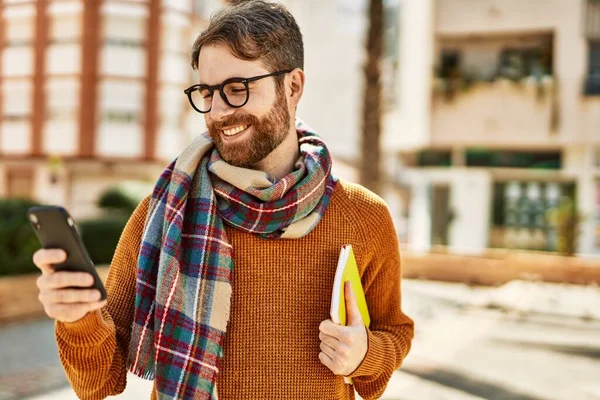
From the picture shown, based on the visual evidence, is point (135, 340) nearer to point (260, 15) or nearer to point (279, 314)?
point (279, 314)

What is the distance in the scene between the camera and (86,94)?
31.6 m

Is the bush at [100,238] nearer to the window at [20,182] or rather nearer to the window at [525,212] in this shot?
the window at [525,212]

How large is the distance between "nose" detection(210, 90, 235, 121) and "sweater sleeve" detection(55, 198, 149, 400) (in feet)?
1.10

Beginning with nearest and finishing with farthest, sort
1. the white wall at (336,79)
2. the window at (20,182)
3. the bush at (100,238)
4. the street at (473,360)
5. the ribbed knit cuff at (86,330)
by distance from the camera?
the ribbed knit cuff at (86,330) < the street at (473,360) < the bush at (100,238) < the window at (20,182) < the white wall at (336,79)

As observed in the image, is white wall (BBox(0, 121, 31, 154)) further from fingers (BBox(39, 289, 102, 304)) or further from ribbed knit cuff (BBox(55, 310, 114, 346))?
fingers (BBox(39, 289, 102, 304))

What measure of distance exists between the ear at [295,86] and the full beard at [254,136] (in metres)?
0.05

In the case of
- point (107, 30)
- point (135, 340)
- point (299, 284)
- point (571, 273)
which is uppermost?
point (107, 30)

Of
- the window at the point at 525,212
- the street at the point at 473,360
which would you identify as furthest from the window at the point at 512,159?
the street at the point at 473,360

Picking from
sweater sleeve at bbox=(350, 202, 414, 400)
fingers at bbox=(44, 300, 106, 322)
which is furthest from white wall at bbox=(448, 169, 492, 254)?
fingers at bbox=(44, 300, 106, 322)

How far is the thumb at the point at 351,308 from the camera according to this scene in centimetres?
188

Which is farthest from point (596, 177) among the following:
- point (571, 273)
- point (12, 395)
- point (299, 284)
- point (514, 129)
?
point (299, 284)

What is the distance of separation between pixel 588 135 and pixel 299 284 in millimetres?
19476

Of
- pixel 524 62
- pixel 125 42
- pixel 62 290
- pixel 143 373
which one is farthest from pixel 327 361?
pixel 125 42

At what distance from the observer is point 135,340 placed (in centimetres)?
183
